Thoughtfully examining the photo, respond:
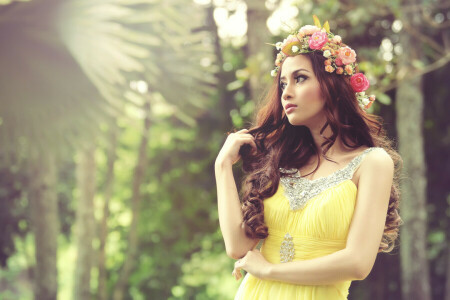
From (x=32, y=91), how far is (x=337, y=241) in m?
5.14

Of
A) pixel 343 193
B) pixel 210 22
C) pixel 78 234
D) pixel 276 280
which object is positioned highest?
pixel 343 193

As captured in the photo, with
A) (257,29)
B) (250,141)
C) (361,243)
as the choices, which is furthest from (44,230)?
(361,243)

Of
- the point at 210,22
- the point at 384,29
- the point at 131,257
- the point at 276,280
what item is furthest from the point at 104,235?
the point at 276,280

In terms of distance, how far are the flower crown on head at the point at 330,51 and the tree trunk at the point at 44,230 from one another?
6.67 metres

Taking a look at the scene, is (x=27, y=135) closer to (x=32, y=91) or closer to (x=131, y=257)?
(x=32, y=91)

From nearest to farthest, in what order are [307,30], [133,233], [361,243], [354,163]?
[361,243] < [354,163] < [307,30] < [133,233]

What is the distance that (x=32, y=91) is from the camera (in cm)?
643

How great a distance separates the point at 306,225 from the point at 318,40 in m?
0.66

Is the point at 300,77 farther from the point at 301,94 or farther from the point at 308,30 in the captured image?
the point at 308,30

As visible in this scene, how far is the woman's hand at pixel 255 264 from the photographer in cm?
200

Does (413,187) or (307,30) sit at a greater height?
(307,30)

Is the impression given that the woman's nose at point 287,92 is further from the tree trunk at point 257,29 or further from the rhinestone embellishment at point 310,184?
the tree trunk at point 257,29

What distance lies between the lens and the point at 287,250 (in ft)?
6.76

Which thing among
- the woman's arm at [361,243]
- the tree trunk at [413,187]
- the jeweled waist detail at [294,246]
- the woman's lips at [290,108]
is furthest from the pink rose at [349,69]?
the tree trunk at [413,187]
